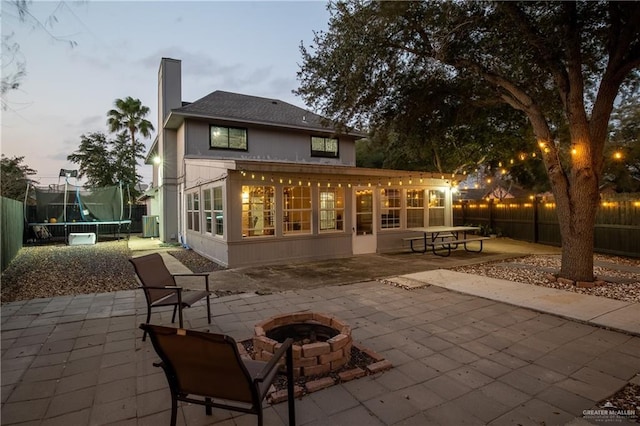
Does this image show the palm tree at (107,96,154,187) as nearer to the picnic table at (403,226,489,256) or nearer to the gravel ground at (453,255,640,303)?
the picnic table at (403,226,489,256)

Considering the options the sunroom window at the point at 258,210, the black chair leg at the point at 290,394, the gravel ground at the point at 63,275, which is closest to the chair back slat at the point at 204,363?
the black chair leg at the point at 290,394

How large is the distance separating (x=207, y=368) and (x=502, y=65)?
829 cm

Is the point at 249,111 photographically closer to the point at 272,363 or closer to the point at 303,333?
the point at 303,333

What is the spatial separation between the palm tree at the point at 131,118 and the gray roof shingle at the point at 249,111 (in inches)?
527

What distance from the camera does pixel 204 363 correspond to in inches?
74.2

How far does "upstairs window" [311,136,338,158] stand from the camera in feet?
46.6

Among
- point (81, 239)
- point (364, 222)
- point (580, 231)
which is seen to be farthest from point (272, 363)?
point (81, 239)

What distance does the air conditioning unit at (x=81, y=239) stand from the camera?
13.5m

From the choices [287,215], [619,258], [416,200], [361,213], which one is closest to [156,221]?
[287,215]

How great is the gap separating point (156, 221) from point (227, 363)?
16.6 metres

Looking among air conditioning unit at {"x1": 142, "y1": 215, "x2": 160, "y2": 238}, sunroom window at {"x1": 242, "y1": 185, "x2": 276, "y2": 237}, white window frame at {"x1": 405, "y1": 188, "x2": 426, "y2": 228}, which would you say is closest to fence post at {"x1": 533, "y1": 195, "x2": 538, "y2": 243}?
white window frame at {"x1": 405, "y1": 188, "x2": 426, "y2": 228}

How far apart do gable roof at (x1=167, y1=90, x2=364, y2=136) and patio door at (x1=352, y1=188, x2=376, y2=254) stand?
9.84 ft

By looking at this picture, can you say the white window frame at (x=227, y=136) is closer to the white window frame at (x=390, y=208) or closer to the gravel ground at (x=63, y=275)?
the gravel ground at (x=63, y=275)

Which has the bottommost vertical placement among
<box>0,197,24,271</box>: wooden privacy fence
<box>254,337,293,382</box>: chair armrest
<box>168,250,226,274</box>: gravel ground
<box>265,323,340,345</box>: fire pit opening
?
<box>168,250,226,274</box>: gravel ground
